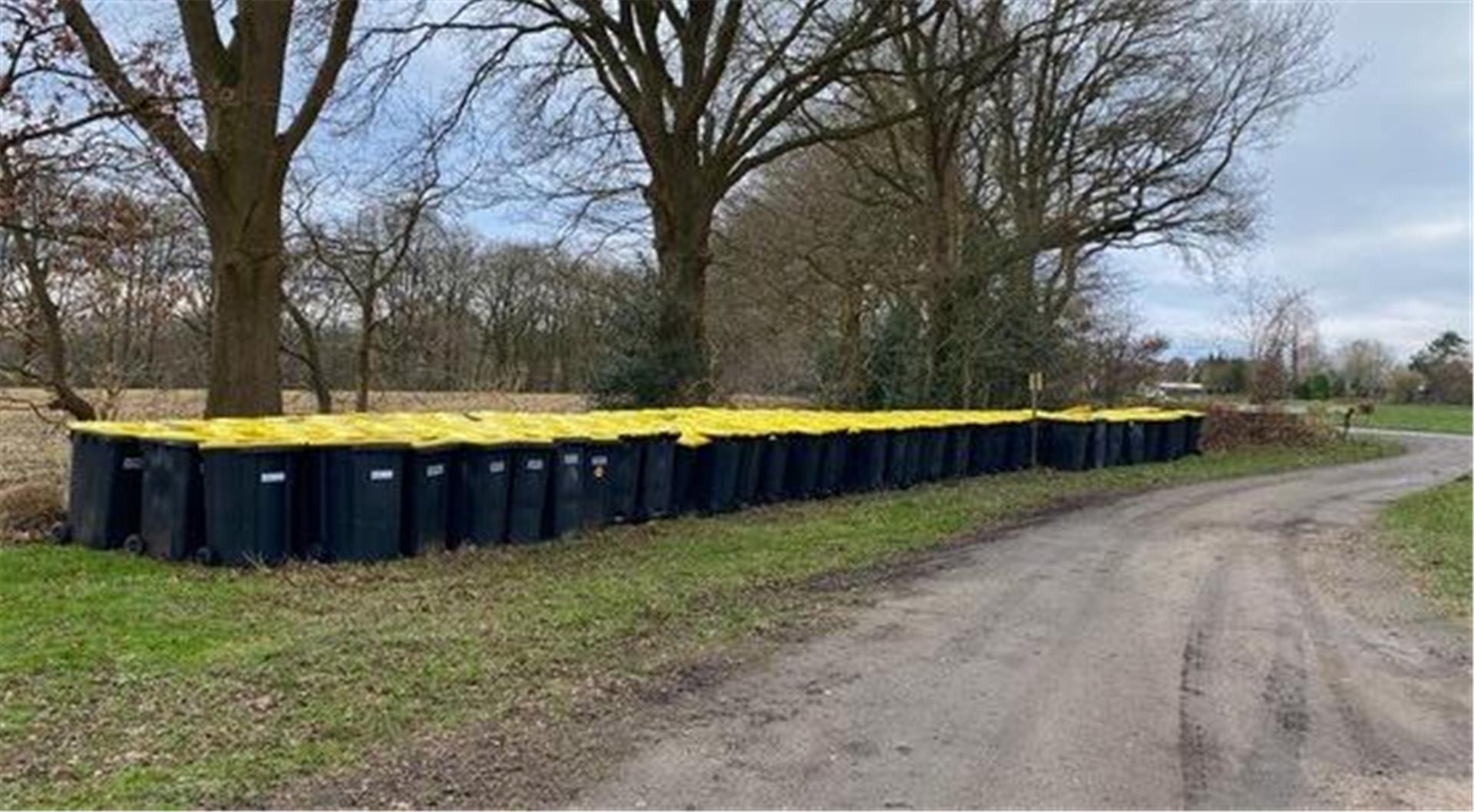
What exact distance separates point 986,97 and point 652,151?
36.1 ft

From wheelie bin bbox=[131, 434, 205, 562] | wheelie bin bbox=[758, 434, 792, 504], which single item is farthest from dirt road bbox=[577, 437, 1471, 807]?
wheelie bin bbox=[131, 434, 205, 562]

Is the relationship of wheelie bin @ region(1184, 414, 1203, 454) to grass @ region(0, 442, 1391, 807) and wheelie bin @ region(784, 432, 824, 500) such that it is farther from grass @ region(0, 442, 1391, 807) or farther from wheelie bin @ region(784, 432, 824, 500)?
grass @ region(0, 442, 1391, 807)

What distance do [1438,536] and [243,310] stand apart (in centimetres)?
1217

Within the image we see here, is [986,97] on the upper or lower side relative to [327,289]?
upper

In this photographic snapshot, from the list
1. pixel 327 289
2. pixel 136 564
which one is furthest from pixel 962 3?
pixel 136 564

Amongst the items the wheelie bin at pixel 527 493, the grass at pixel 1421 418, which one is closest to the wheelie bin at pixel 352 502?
the wheelie bin at pixel 527 493

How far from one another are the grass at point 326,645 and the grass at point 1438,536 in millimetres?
4072

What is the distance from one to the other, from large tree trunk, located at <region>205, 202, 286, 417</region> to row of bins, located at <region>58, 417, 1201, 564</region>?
107 inches

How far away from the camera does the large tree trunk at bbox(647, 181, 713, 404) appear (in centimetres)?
1839

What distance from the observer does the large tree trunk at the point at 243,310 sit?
37.1 ft

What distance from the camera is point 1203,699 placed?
5375mm

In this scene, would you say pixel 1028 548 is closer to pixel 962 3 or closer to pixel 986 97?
pixel 962 3

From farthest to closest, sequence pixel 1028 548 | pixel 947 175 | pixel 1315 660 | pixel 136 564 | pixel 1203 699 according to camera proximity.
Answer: pixel 947 175 → pixel 1028 548 → pixel 136 564 → pixel 1315 660 → pixel 1203 699

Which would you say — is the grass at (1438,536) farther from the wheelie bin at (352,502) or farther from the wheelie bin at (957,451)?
the wheelie bin at (352,502)
